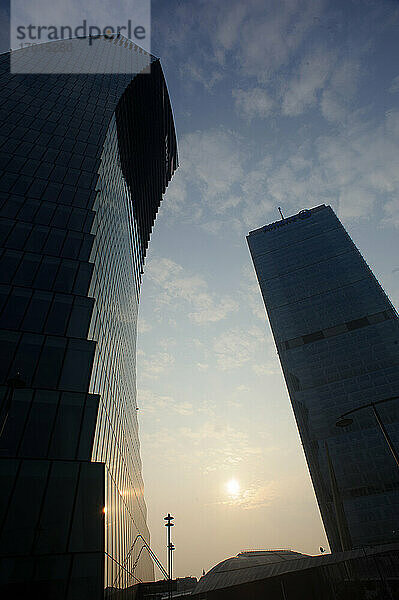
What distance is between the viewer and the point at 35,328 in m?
27.6

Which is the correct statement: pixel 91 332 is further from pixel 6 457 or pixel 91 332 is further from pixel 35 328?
pixel 6 457

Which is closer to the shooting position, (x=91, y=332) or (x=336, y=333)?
(x=91, y=332)

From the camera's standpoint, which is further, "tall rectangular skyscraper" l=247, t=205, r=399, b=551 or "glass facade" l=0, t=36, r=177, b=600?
"tall rectangular skyscraper" l=247, t=205, r=399, b=551

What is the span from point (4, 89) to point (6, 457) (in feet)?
238

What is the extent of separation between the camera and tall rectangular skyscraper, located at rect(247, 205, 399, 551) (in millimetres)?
80500

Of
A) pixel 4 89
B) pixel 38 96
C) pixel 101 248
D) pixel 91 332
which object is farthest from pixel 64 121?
pixel 91 332

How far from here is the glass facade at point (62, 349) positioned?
1823 cm

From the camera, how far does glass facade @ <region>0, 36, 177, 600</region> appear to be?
18.2m

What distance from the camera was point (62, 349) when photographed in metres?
26.7

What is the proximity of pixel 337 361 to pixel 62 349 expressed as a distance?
295ft

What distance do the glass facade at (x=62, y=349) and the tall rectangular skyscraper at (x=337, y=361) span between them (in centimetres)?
6238

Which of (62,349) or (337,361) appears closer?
(62,349)

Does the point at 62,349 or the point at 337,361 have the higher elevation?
the point at 337,361

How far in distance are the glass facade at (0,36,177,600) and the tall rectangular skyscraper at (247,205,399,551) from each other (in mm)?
62383
